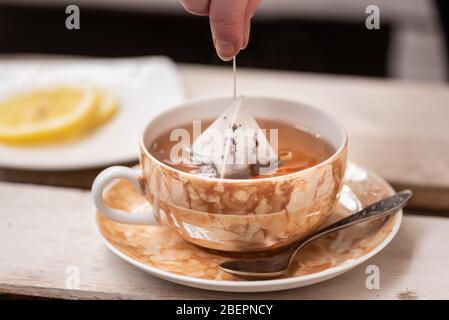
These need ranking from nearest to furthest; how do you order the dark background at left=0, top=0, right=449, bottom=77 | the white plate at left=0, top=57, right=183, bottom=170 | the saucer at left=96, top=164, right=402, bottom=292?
1. the saucer at left=96, top=164, right=402, bottom=292
2. the white plate at left=0, top=57, right=183, bottom=170
3. the dark background at left=0, top=0, right=449, bottom=77

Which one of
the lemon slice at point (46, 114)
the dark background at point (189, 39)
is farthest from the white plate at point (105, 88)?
the dark background at point (189, 39)

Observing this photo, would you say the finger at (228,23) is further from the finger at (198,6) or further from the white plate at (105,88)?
the white plate at (105,88)

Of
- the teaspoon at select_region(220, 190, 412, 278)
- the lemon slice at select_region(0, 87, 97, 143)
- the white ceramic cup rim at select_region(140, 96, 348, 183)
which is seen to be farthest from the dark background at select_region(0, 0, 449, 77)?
the teaspoon at select_region(220, 190, 412, 278)

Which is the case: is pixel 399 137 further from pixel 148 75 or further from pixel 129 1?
pixel 129 1

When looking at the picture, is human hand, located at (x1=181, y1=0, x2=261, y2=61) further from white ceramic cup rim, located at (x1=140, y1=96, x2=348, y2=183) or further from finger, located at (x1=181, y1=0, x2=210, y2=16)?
white ceramic cup rim, located at (x1=140, y1=96, x2=348, y2=183)

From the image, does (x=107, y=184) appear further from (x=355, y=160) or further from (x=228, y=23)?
(x=355, y=160)

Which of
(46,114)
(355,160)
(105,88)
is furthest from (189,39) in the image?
(355,160)
